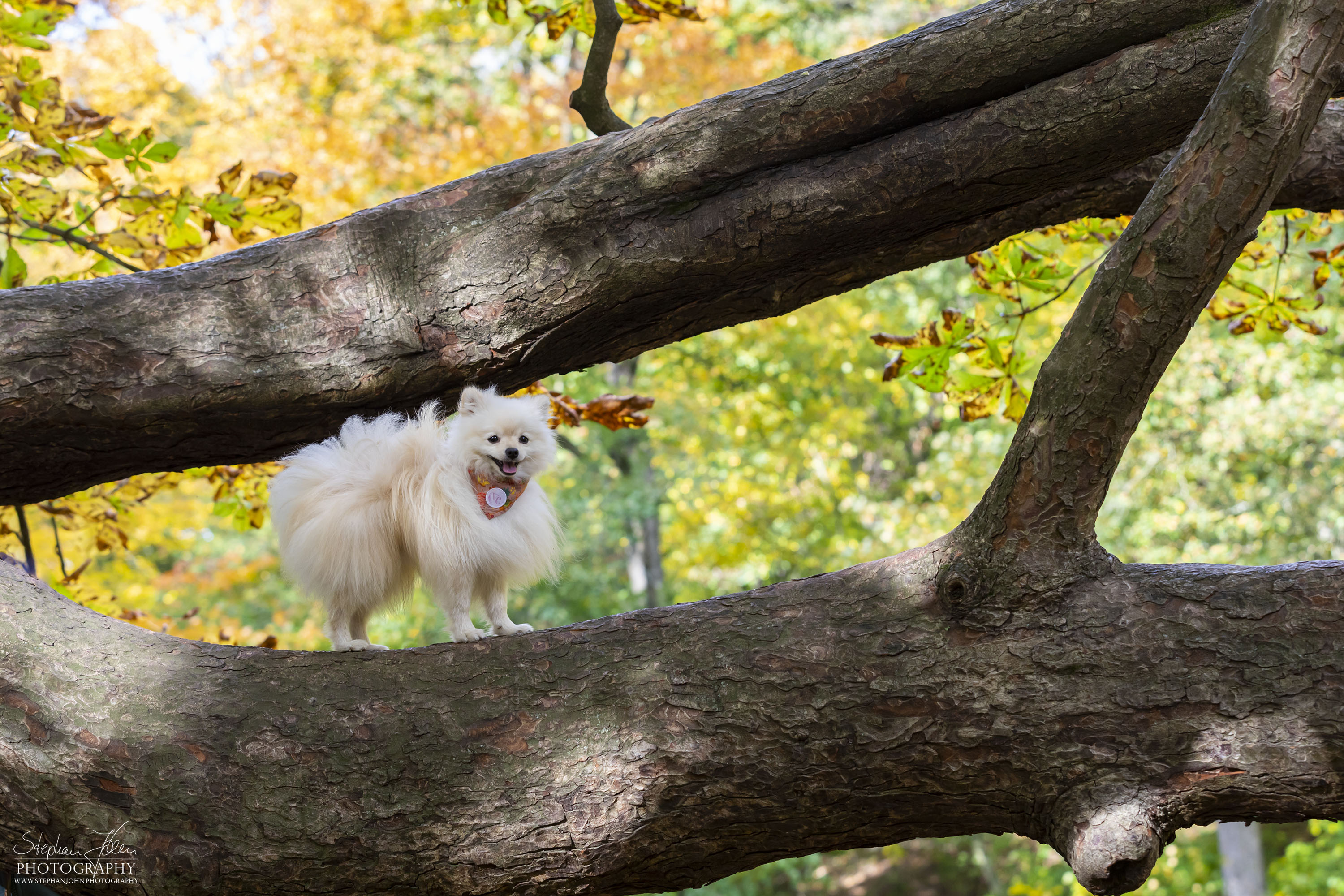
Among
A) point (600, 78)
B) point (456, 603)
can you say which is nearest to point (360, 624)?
point (456, 603)

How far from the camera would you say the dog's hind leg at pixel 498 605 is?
327 centimetres

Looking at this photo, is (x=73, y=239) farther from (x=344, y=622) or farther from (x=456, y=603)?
(x=456, y=603)

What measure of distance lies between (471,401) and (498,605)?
0.69 meters

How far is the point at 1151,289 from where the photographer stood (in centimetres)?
224

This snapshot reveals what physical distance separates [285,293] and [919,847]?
14126 millimetres

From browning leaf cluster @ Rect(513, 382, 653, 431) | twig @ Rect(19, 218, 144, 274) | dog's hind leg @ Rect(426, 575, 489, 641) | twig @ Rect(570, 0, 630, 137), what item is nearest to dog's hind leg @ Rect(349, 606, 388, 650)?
dog's hind leg @ Rect(426, 575, 489, 641)

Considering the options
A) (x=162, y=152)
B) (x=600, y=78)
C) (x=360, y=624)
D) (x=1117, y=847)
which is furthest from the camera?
(x=600, y=78)

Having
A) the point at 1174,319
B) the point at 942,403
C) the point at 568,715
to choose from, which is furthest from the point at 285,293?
the point at 942,403

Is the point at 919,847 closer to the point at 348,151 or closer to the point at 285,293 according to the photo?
the point at 348,151

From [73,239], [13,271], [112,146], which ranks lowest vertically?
[13,271]

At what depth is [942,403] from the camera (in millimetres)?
14547

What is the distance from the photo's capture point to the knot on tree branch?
2164 mm

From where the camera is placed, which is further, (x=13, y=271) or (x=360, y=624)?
(x=13, y=271)

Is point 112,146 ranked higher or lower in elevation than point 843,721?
higher
